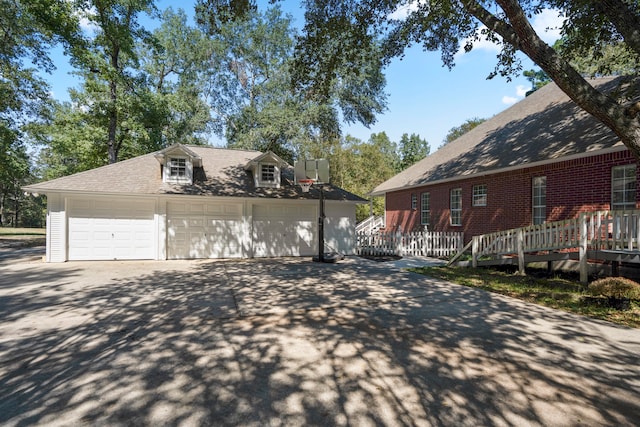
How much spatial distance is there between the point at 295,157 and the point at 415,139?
3585cm

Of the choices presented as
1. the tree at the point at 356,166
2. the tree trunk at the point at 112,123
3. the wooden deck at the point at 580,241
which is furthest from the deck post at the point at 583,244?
the tree trunk at the point at 112,123

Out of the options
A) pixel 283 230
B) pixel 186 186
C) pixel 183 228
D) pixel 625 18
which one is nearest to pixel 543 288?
pixel 625 18

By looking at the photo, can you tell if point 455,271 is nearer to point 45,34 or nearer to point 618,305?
point 618,305

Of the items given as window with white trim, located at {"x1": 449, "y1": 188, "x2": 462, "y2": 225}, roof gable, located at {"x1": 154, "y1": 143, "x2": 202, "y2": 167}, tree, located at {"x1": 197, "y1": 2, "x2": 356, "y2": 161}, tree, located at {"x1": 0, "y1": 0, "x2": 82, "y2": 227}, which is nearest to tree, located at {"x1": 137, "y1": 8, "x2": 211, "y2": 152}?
tree, located at {"x1": 197, "y1": 2, "x2": 356, "y2": 161}

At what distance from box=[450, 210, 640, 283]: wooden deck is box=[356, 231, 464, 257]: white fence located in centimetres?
345

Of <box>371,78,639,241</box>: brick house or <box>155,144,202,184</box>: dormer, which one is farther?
<box>155,144,202,184</box>: dormer

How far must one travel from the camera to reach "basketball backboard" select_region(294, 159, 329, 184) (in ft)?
46.3

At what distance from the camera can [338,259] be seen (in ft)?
44.2

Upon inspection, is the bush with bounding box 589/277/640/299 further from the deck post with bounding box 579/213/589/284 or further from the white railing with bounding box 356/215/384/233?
the white railing with bounding box 356/215/384/233

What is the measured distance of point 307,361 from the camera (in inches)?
161

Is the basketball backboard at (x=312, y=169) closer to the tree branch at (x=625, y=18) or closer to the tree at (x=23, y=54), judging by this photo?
the tree branch at (x=625, y=18)

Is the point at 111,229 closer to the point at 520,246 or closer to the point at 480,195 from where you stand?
the point at 520,246

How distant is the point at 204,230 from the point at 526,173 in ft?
44.9

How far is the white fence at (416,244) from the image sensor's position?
15.4 meters
